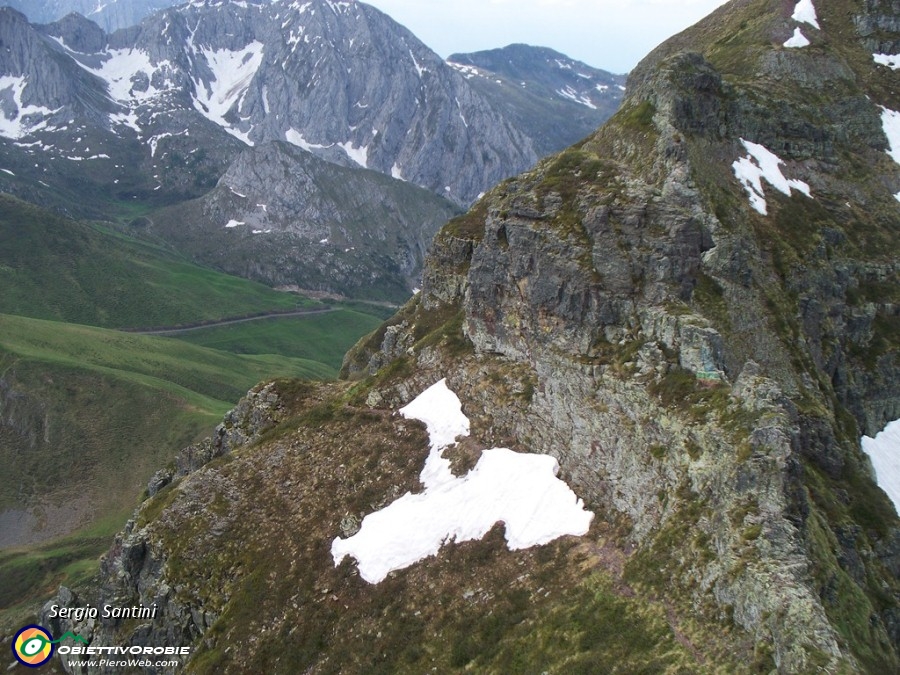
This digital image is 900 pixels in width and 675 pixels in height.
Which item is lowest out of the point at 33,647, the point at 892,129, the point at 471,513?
the point at 471,513

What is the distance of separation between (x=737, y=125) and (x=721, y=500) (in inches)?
2119

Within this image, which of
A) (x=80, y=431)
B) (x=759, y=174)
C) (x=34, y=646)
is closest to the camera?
(x=34, y=646)

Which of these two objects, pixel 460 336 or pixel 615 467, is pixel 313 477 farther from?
pixel 615 467

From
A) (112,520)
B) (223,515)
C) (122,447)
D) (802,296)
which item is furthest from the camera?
(122,447)

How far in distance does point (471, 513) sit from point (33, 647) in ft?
152

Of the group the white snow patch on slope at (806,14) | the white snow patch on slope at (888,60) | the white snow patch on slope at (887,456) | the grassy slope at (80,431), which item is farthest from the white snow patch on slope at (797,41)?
the grassy slope at (80,431)

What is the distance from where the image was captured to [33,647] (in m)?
61.0

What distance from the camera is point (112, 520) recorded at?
412ft

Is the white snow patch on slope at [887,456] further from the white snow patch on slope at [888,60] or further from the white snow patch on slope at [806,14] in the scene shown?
the white snow patch on slope at [806,14]

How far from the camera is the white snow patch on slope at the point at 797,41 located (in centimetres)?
9269

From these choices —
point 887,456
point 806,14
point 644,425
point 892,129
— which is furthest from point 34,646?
point 806,14

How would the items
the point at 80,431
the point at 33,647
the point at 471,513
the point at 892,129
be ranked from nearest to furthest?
the point at 471,513 → the point at 33,647 → the point at 892,129 → the point at 80,431

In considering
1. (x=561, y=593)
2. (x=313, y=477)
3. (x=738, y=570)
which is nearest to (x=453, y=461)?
(x=313, y=477)

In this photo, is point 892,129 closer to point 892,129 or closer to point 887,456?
point 892,129
